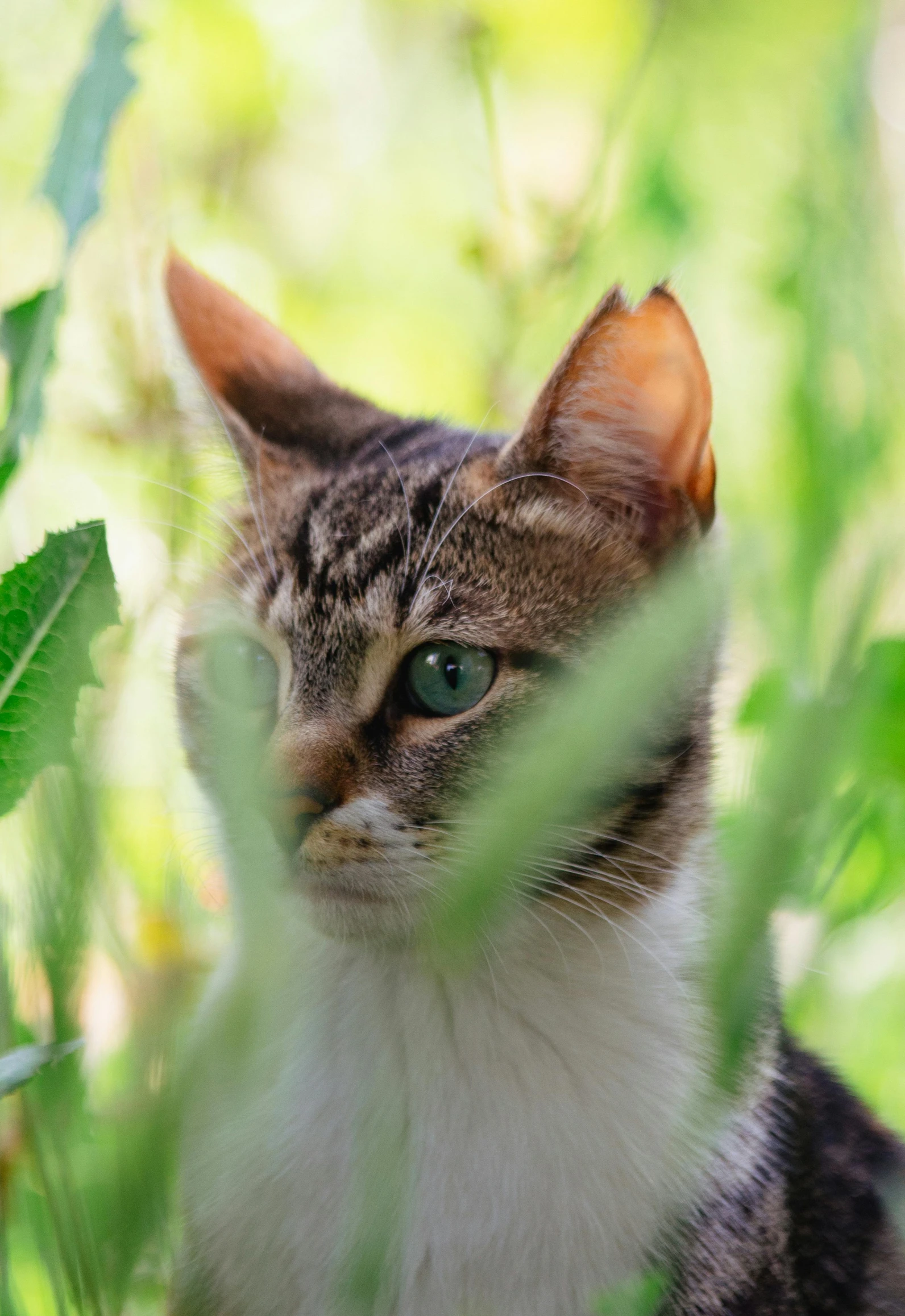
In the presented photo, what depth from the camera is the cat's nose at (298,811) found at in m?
1.04

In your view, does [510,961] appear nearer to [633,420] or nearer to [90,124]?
[633,420]

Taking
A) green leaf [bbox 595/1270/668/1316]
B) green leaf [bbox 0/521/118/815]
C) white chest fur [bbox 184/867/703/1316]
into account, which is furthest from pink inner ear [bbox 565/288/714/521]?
green leaf [bbox 595/1270/668/1316]

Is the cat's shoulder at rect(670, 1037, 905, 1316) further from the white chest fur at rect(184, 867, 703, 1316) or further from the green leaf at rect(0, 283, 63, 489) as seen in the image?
the green leaf at rect(0, 283, 63, 489)

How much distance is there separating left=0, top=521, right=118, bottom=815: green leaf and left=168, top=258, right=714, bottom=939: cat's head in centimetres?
38

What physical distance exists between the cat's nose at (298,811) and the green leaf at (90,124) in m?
0.50

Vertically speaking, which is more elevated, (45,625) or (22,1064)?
(45,625)

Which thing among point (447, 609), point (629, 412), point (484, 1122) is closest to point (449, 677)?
point (447, 609)

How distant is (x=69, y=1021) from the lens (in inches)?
14.2

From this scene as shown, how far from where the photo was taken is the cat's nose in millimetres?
1039

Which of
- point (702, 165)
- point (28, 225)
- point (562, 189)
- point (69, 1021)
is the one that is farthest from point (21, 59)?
point (69, 1021)

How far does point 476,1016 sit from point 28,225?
1710 mm

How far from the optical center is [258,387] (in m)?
1.56

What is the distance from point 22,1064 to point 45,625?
0.76ft

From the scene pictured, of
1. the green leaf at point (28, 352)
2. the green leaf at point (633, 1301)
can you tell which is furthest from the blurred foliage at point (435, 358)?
the green leaf at point (633, 1301)
